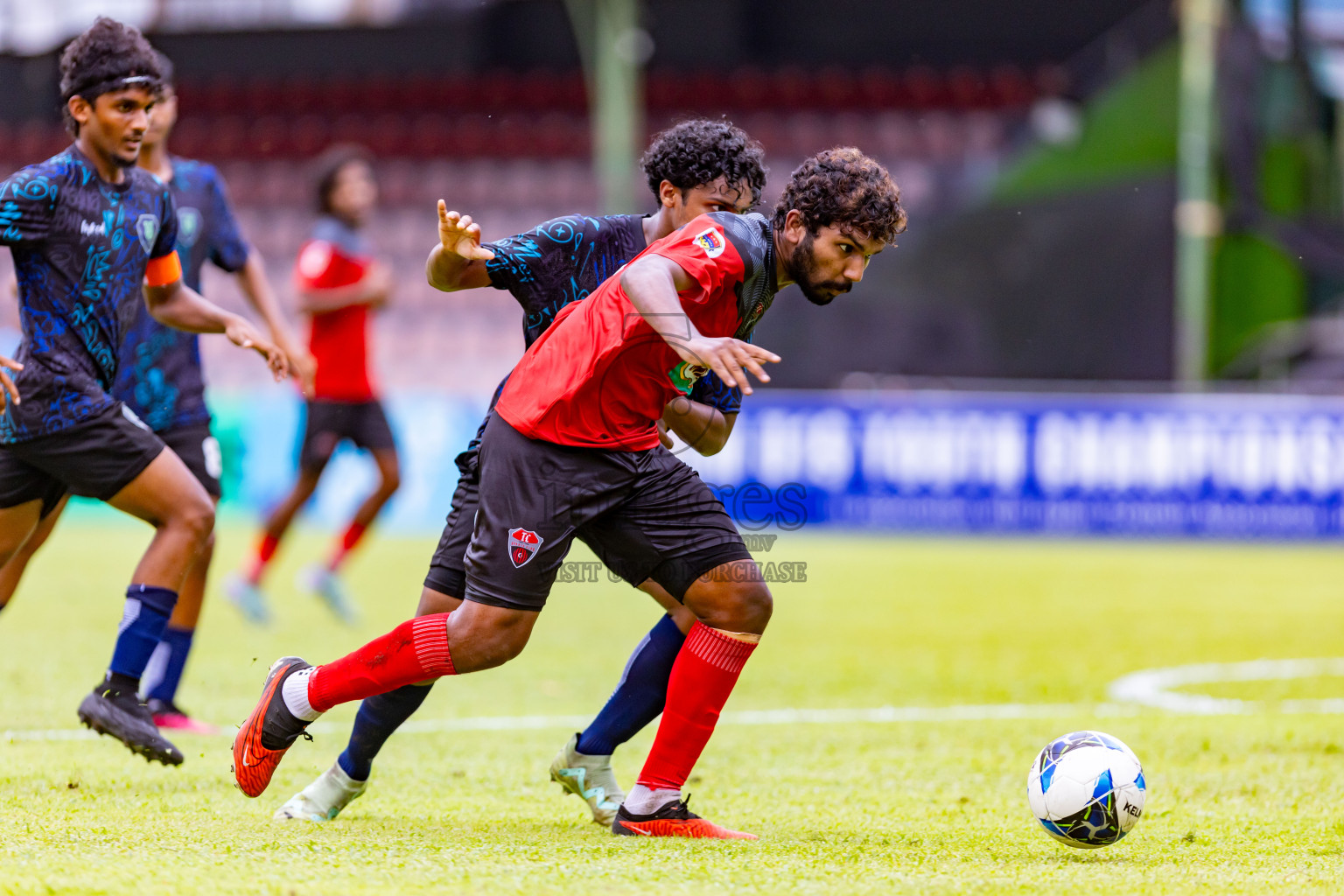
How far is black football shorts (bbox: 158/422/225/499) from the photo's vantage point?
613cm

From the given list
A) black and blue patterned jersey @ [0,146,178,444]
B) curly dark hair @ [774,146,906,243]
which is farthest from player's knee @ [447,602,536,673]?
black and blue patterned jersey @ [0,146,178,444]

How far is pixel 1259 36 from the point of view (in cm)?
1958

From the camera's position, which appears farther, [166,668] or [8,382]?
[166,668]

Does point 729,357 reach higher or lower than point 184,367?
lower

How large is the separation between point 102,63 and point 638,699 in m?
2.42

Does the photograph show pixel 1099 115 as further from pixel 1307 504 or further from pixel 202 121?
pixel 202 121

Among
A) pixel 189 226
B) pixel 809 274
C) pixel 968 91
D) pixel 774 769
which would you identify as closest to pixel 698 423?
pixel 809 274

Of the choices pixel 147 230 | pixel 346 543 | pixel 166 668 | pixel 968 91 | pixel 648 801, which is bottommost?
pixel 648 801

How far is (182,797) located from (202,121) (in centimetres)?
2344

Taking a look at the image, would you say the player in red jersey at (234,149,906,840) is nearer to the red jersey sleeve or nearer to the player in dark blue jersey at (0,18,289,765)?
the red jersey sleeve

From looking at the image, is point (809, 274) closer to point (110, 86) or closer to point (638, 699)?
point (638, 699)

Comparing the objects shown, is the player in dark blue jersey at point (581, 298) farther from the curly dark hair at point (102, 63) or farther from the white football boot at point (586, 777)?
the curly dark hair at point (102, 63)

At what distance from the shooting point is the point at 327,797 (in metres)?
4.31

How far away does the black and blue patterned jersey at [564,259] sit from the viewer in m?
4.39
